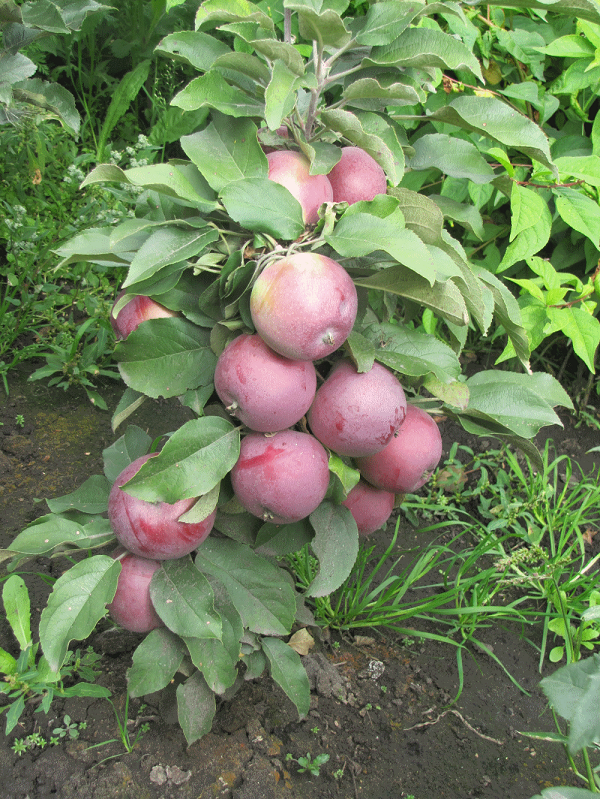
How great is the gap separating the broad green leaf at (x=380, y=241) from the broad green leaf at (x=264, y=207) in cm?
6

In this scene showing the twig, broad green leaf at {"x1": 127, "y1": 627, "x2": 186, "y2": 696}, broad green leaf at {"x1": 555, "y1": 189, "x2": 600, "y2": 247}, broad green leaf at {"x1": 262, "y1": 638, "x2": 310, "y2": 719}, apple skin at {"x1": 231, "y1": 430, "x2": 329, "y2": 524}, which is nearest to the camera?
apple skin at {"x1": 231, "y1": 430, "x2": 329, "y2": 524}

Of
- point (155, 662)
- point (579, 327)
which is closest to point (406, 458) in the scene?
point (155, 662)

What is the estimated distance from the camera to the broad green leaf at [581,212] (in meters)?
1.61

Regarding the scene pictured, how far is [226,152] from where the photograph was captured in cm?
84

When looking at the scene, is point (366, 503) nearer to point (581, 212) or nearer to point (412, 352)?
point (412, 352)

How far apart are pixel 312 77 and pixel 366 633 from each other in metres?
1.20

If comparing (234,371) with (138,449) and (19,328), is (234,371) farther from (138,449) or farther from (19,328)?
(19,328)

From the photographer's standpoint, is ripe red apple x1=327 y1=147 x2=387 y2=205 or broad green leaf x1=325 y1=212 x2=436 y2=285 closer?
broad green leaf x1=325 y1=212 x2=436 y2=285

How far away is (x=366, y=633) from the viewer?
1.47 metres

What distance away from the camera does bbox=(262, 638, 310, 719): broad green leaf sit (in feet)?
3.38

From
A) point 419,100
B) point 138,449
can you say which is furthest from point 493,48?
point 138,449

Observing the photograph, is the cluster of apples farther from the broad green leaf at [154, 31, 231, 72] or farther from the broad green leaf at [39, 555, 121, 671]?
the broad green leaf at [154, 31, 231, 72]

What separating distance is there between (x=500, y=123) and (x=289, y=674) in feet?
3.03

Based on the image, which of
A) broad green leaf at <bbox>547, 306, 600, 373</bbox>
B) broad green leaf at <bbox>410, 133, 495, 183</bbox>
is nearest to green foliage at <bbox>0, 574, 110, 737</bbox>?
broad green leaf at <bbox>410, 133, 495, 183</bbox>
